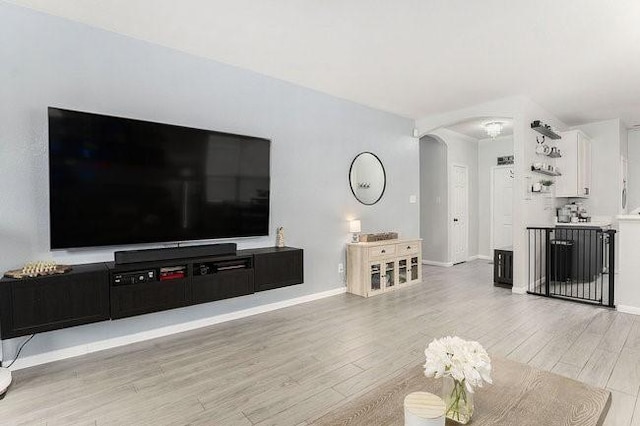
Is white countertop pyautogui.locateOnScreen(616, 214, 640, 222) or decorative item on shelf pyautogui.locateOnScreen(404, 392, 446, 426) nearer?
decorative item on shelf pyautogui.locateOnScreen(404, 392, 446, 426)

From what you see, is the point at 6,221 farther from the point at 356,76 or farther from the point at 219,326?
the point at 356,76

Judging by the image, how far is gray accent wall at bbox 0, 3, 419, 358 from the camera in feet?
8.46

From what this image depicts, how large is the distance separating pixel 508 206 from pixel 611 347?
4822 millimetres

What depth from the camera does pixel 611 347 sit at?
2873mm

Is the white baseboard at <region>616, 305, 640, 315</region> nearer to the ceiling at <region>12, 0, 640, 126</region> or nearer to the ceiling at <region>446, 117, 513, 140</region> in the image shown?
the ceiling at <region>12, 0, 640, 126</region>

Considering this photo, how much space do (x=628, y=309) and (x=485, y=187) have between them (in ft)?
13.9

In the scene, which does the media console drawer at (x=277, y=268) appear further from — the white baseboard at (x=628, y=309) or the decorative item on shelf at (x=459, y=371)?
the white baseboard at (x=628, y=309)

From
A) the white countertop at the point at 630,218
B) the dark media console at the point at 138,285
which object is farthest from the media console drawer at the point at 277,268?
the white countertop at the point at 630,218

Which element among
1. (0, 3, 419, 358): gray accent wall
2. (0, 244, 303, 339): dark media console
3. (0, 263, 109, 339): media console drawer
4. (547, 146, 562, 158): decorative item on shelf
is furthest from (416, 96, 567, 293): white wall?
A: (0, 263, 109, 339): media console drawer

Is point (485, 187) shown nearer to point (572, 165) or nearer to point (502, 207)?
point (502, 207)

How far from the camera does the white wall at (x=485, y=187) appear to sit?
7508mm

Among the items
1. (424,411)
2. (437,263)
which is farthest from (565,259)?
(424,411)

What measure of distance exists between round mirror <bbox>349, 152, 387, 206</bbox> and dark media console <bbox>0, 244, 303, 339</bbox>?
1.76 metres

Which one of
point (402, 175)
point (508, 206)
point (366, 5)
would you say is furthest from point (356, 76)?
point (508, 206)
